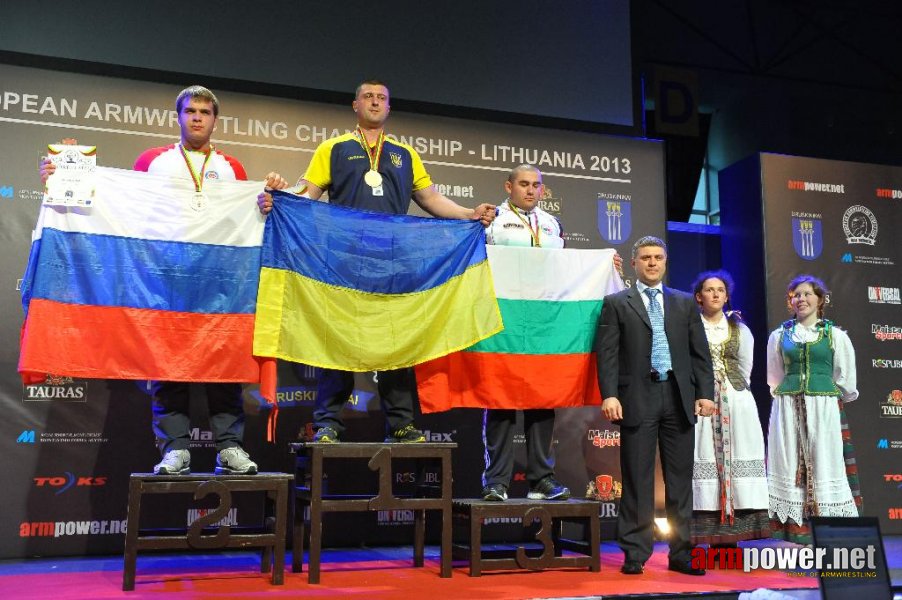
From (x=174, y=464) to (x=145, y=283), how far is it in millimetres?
814

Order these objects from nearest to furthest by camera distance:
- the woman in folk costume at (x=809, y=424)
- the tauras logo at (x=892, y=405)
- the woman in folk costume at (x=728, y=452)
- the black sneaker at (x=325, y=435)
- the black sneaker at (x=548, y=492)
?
1. the black sneaker at (x=325, y=435)
2. the black sneaker at (x=548, y=492)
3. the woman in folk costume at (x=728, y=452)
4. the woman in folk costume at (x=809, y=424)
5. the tauras logo at (x=892, y=405)

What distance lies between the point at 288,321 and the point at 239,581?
3.79ft

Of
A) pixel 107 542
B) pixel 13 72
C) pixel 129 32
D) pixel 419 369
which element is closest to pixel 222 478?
pixel 419 369

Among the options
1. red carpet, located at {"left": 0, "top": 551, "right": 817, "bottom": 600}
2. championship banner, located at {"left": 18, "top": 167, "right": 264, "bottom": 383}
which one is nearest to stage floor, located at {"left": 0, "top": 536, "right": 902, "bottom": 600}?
red carpet, located at {"left": 0, "top": 551, "right": 817, "bottom": 600}

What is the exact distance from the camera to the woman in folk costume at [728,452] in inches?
175

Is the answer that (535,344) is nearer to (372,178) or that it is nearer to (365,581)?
(372,178)

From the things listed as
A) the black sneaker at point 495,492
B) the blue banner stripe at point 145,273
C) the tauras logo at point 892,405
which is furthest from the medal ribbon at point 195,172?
the tauras logo at point 892,405

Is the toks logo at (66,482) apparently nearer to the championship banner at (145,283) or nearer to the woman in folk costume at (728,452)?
the championship banner at (145,283)

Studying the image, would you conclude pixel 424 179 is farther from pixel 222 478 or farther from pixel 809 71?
pixel 809 71

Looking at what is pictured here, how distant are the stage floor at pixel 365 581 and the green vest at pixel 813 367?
3.23 ft

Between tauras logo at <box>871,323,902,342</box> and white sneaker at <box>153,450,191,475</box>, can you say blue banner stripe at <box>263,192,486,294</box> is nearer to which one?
white sneaker at <box>153,450,191,475</box>

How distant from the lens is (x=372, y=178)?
4.23m

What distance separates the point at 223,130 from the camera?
5070 mm

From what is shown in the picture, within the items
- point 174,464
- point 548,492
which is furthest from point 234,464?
point 548,492
